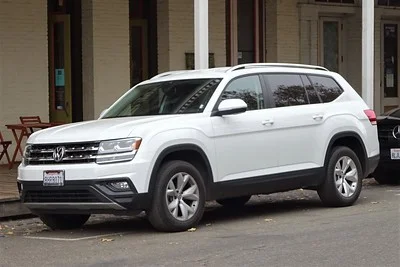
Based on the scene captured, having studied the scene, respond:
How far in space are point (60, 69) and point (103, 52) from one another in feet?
3.18

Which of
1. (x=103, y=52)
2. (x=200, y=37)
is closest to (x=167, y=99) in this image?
(x=200, y=37)

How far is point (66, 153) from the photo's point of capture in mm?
9516

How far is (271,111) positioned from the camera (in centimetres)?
1067

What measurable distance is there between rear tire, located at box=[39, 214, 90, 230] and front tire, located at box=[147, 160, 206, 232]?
132 cm

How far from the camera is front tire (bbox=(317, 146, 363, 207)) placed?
11.3m

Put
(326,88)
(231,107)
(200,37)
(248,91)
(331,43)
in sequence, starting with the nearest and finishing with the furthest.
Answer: (231,107) < (248,91) < (326,88) < (200,37) < (331,43)

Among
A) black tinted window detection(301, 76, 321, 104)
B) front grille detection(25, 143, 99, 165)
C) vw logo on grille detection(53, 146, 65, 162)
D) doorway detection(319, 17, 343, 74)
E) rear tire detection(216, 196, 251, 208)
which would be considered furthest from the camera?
doorway detection(319, 17, 343, 74)

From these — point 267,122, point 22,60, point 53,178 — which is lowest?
point 53,178

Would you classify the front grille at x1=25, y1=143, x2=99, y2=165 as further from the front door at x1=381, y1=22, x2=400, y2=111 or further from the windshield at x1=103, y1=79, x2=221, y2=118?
the front door at x1=381, y1=22, x2=400, y2=111

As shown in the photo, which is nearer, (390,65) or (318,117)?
(318,117)

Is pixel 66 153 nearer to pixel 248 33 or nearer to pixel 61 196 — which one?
pixel 61 196

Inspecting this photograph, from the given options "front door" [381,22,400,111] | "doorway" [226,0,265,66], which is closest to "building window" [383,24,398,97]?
"front door" [381,22,400,111]

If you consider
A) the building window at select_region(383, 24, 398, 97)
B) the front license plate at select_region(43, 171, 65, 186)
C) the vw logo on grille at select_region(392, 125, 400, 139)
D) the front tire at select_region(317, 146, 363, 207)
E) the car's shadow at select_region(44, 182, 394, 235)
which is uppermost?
the building window at select_region(383, 24, 398, 97)

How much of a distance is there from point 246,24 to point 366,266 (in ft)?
42.1
